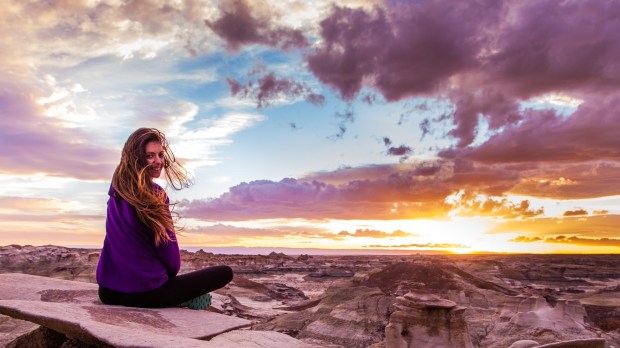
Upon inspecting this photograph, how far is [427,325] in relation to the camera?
12391mm

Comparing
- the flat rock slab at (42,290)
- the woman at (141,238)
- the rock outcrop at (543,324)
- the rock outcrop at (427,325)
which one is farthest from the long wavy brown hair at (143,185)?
the rock outcrop at (543,324)

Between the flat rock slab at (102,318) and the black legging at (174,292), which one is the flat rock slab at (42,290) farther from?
the black legging at (174,292)

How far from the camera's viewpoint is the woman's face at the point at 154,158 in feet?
18.1

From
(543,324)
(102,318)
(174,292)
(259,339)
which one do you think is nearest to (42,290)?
(174,292)

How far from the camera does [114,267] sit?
5.35 m

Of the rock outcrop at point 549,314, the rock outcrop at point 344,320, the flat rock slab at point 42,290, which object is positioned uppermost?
the flat rock slab at point 42,290

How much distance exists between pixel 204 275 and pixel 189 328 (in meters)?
0.95

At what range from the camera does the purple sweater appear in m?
5.28

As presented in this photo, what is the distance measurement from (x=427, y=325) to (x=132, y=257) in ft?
29.5

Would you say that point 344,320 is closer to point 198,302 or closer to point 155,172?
point 198,302

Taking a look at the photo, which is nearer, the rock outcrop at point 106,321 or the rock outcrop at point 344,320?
the rock outcrop at point 106,321

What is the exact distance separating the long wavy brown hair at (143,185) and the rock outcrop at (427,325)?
8622 millimetres

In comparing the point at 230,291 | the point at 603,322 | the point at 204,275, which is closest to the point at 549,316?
the point at 603,322

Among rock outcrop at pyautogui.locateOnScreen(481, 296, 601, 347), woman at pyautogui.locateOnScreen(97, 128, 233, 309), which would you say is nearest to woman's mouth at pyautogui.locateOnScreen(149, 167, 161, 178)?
woman at pyautogui.locateOnScreen(97, 128, 233, 309)
